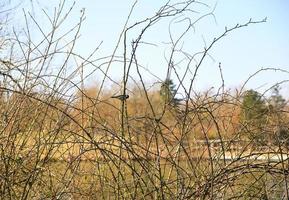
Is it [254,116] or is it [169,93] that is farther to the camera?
[254,116]

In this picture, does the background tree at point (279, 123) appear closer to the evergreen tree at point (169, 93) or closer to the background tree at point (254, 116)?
the background tree at point (254, 116)

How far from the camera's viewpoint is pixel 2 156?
2.29 m

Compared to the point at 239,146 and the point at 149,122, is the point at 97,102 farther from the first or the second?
the point at 239,146

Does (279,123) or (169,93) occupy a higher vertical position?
(169,93)

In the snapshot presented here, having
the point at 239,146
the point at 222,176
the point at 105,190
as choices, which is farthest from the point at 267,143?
the point at 105,190

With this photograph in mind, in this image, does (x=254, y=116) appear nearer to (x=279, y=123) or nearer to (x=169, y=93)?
(x=279, y=123)

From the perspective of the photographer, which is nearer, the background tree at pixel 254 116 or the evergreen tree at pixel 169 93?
the evergreen tree at pixel 169 93

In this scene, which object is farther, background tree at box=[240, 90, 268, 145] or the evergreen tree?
background tree at box=[240, 90, 268, 145]

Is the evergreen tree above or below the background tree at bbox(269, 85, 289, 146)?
above

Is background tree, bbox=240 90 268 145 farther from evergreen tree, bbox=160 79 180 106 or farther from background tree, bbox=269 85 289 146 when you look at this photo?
evergreen tree, bbox=160 79 180 106

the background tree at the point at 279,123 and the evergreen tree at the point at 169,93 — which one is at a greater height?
the evergreen tree at the point at 169,93

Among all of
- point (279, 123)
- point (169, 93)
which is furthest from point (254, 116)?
point (169, 93)

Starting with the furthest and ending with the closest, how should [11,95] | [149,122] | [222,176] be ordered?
[11,95]
[149,122]
[222,176]

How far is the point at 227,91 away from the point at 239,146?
0.35 m
